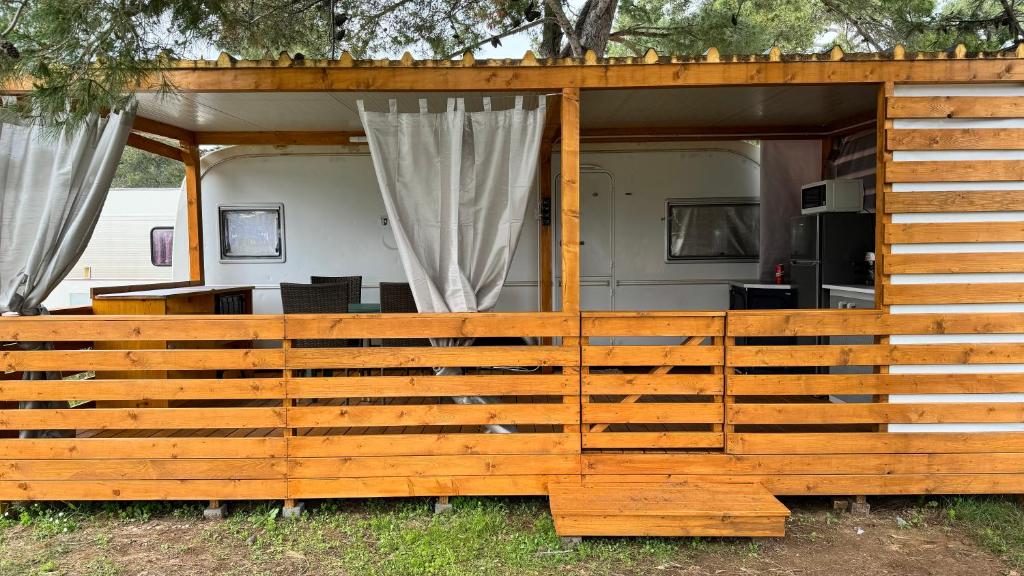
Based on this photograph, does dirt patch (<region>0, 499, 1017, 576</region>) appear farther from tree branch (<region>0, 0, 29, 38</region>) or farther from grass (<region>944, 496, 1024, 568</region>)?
tree branch (<region>0, 0, 29, 38</region>)

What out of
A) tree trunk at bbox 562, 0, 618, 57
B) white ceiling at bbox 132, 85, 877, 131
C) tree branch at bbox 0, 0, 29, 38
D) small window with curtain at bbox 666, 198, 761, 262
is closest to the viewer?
tree branch at bbox 0, 0, 29, 38

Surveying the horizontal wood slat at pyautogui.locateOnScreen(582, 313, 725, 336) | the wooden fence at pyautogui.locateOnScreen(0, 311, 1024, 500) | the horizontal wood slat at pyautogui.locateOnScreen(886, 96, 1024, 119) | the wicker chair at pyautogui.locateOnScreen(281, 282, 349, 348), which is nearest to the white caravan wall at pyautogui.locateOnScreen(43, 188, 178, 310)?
the wicker chair at pyautogui.locateOnScreen(281, 282, 349, 348)

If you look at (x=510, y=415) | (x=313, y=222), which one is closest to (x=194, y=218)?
(x=313, y=222)

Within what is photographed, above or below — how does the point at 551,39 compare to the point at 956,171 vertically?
above

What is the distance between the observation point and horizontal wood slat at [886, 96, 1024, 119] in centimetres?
359

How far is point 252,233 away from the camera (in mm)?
6492

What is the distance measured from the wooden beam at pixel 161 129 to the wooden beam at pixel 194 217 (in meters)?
0.22

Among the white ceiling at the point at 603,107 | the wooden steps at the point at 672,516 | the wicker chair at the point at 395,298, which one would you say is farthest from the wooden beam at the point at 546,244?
the wooden steps at the point at 672,516

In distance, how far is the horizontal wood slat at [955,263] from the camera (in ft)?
11.9

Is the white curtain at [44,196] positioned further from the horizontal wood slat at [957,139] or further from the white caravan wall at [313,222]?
the horizontal wood slat at [957,139]

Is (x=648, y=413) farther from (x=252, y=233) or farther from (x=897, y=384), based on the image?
(x=252, y=233)

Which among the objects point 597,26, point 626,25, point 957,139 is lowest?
point 957,139

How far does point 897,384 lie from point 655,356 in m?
1.46

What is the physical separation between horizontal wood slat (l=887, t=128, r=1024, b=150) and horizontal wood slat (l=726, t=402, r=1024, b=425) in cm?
154
